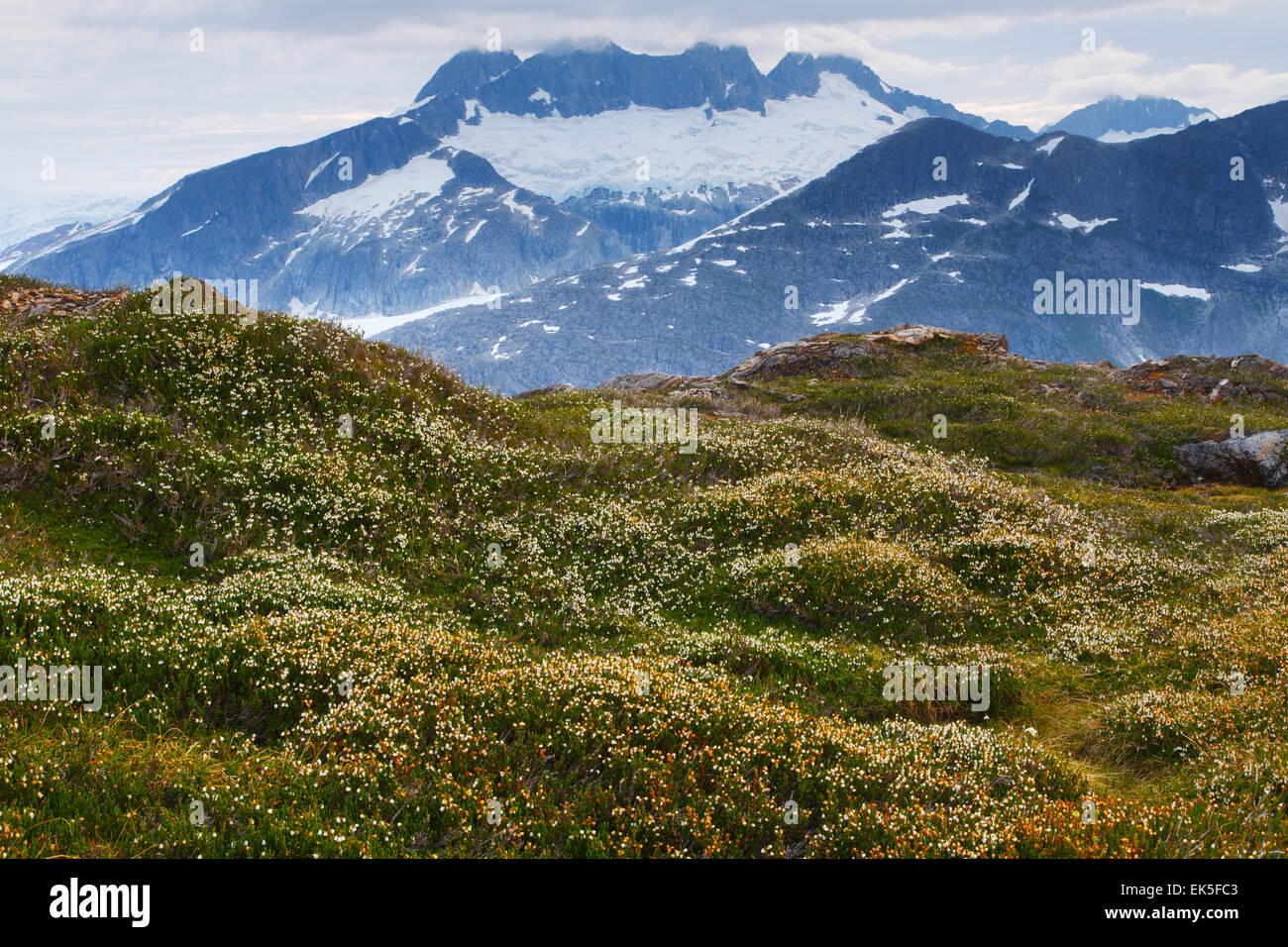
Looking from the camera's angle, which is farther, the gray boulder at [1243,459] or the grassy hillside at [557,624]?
the gray boulder at [1243,459]

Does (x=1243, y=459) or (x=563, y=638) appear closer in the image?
(x=563, y=638)

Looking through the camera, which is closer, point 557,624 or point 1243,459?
point 557,624

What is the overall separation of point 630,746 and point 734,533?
29.9ft

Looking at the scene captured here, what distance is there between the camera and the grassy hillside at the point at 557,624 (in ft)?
24.9

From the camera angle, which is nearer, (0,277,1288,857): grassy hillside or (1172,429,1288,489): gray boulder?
(0,277,1288,857): grassy hillside

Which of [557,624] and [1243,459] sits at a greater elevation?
[1243,459]

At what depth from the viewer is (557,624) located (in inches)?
546

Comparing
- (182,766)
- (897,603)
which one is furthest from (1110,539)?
(182,766)

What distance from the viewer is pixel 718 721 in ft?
31.4

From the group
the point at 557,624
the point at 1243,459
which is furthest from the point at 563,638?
the point at 1243,459

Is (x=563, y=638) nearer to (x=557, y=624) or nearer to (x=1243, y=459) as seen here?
(x=557, y=624)

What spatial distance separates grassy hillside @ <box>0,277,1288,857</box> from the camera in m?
7.59

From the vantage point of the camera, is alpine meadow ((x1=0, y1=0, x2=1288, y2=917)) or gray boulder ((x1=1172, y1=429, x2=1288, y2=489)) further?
gray boulder ((x1=1172, y1=429, x2=1288, y2=489))
